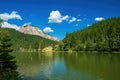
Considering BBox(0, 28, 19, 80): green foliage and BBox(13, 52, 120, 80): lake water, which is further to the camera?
BBox(13, 52, 120, 80): lake water

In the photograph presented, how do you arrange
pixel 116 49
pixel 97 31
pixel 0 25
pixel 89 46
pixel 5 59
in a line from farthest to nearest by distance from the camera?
pixel 97 31 → pixel 89 46 → pixel 116 49 → pixel 0 25 → pixel 5 59

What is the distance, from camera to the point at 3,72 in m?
34.9

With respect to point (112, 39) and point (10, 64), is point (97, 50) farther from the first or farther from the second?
point (10, 64)

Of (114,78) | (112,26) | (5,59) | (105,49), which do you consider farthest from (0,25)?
(112,26)

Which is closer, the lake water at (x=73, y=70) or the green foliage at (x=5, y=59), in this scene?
the green foliage at (x=5, y=59)

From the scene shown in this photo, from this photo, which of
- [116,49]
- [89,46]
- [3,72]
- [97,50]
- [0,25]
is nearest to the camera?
[3,72]

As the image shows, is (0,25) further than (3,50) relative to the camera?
Yes

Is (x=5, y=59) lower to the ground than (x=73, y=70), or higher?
higher

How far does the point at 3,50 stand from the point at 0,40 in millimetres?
2201

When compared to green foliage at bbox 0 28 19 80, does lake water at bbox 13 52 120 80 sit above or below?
below

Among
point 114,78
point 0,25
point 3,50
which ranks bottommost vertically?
point 114,78

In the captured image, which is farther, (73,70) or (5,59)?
(73,70)

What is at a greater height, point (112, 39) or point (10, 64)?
point (112, 39)

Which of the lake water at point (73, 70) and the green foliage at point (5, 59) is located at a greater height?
the green foliage at point (5, 59)
